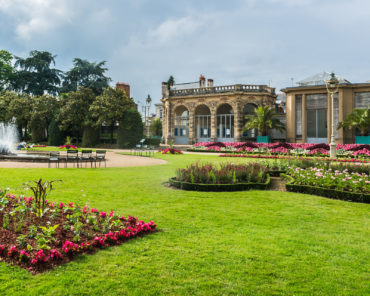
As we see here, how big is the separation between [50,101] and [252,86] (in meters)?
32.5

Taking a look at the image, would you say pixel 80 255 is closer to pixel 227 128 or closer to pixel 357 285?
pixel 357 285

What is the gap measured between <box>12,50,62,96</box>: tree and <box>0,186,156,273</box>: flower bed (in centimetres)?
6449

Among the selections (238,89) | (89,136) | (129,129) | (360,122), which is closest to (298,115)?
(360,122)

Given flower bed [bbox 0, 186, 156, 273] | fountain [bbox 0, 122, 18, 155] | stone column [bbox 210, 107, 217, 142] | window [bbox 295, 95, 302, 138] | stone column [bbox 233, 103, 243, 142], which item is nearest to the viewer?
flower bed [bbox 0, 186, 156, 273]

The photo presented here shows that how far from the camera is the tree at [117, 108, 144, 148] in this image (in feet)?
132

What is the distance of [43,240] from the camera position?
427 centimetres

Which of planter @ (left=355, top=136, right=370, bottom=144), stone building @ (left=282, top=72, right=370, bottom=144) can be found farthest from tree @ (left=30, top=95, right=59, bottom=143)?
planter @ (left=355, top=136, right=370, bottom=144)

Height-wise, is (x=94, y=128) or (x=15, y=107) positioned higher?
(x=15, y=107)

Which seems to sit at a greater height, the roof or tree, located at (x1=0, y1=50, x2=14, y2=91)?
tree, located at (x1=0, y1=50, x2=14, y2=91)

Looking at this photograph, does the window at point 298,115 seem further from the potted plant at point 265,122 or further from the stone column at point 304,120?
the potted plant at point 265,122

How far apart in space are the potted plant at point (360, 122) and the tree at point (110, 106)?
90.3ft

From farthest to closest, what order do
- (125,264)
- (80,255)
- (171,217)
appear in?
(171,217) < (80,255) < (125,264)

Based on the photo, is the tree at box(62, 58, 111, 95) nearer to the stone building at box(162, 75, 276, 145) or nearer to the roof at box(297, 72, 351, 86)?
the stone building at box(162, 75, 276, 145)

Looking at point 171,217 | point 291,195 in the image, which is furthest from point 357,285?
point 291,195
